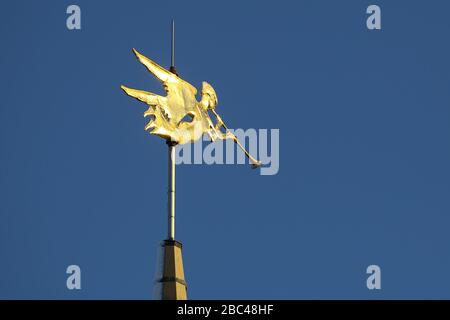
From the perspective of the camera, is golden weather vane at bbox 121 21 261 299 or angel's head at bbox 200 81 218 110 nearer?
golden weather vane at bbox 121 21 261 299

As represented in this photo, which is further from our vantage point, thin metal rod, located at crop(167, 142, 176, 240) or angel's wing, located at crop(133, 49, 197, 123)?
angel's wing, located at crop(133, 49, 197, 123)

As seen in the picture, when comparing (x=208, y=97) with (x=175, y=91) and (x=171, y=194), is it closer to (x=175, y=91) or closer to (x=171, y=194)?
(x=175, y=91)

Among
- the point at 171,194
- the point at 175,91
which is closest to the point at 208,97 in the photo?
the point at 175,91

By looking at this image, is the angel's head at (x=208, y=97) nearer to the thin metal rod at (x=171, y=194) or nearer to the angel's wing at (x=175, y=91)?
the angel's wing at (x=175, y=91)

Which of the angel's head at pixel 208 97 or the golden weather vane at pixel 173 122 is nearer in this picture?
Answer: the golden weather vane at pixel 173 122

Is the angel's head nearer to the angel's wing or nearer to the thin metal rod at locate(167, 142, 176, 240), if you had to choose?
the angel's wing

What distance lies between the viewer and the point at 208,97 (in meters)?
48.3

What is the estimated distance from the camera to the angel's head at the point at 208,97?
158ft

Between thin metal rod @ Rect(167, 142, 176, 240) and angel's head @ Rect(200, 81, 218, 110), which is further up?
angel's head @ Rect(200, 81, 218, 110)

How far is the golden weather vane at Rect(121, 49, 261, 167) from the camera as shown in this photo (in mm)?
46281
